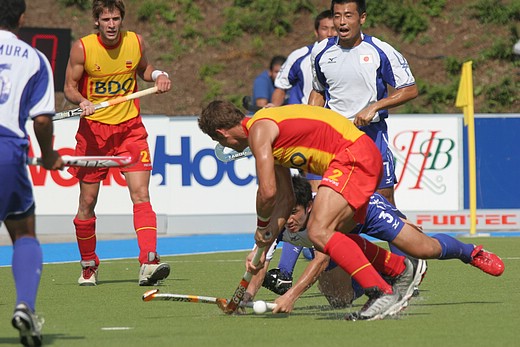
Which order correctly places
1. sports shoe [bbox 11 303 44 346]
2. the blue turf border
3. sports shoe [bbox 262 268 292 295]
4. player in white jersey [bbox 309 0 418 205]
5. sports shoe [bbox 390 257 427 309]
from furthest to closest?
1. the blue turf border
2. player in white jersey [bbox 309 0 418 205]
3. sports shoe [bbox 262 268 292 295]
4. sports shoe [bbox 390 257 427 309]
5. sports shoe [bbox 11 303 44 346]

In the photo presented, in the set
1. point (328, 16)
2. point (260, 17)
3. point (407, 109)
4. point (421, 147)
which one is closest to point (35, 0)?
point (260, 17)

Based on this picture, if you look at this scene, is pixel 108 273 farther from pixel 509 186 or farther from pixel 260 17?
pixel 260 17

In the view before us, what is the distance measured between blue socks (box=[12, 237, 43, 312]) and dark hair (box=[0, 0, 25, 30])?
1.01 m

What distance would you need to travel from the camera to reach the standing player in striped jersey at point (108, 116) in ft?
30.8

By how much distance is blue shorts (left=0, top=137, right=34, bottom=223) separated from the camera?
5.86 metres

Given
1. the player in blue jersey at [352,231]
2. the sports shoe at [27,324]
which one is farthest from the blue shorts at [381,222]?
the sports shoe at [27,324]

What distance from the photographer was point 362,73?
8500 millimetres

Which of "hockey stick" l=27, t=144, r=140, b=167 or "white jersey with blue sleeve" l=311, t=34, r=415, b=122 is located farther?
"white jersey with blue sleeve" l=311, t=34, r=415, b=122

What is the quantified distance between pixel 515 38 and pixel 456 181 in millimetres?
6598

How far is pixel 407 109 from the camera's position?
19719 mm

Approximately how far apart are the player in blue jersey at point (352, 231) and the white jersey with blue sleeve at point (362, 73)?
1.14m

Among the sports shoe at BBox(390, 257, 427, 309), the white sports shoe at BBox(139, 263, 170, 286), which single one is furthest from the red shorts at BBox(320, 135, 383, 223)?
the white sports shoe at BBox(139, 263, 170, 286)

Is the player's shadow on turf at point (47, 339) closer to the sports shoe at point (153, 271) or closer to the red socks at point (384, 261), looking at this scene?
the red socks at point (384, 261)

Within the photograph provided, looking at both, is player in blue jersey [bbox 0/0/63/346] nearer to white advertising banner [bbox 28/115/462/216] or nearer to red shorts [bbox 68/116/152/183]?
red shorts [bbox 68/116/152/183]
